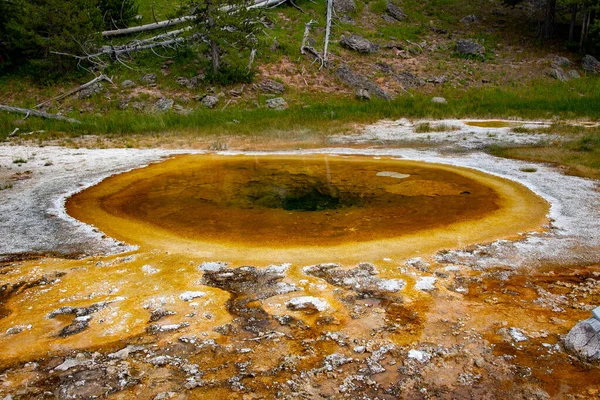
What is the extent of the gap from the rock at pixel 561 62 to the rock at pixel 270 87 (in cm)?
1569

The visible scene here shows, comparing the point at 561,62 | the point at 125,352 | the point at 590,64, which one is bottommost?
the point at 125,352

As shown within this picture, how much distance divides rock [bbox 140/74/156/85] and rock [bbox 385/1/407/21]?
17.2 meters

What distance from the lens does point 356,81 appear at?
2161 cm

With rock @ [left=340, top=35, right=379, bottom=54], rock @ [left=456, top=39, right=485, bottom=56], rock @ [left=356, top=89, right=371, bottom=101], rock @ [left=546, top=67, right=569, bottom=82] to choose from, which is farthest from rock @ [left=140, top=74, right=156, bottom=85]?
rock @ [left=546, top=67, right=569, bottom=82]

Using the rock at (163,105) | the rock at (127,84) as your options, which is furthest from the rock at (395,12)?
the rock at (127,84)

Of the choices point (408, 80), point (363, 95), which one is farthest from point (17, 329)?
point (408, 80)

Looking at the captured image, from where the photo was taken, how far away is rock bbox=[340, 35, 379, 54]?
24.4 metres

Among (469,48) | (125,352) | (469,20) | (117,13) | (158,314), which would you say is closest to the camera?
(125,352)

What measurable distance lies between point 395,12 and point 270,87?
14344 millimetres

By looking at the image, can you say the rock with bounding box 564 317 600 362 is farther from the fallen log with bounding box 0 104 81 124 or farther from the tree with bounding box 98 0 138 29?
the tree with bounding box 98 0 138 29

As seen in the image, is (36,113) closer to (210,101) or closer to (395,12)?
(210,101)

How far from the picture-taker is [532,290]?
399 centimetres

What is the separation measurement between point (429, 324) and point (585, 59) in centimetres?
2676

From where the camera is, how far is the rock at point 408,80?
2228 centimetres
